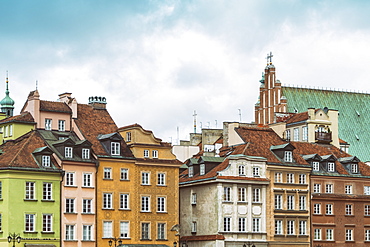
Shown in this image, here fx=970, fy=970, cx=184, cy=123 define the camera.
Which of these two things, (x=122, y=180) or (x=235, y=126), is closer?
(x=122, y=180)

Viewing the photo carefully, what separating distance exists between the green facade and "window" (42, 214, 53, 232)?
0.76ft

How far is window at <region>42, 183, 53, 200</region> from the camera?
78938 millimetres

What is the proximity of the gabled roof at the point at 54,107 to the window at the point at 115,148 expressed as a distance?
5076mm

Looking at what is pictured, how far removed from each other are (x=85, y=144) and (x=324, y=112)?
35.2m

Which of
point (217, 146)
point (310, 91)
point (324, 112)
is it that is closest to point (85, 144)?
point (217, 146)

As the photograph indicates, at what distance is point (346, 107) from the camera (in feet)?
387

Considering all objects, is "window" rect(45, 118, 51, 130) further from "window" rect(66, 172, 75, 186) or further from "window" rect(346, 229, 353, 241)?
"window" rect(346, 229, 353, 241)

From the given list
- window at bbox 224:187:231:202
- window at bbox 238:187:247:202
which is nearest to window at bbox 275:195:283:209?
window at bbox 238:187:247:202

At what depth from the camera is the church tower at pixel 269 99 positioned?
4505 inches

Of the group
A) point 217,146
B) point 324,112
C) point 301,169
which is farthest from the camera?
point 324,112

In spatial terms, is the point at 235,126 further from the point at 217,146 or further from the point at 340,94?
the point at 340,94

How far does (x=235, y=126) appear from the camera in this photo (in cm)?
9600

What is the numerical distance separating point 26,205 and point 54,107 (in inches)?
436

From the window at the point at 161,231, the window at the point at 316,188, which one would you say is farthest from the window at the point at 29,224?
the window at the point at 316,188
